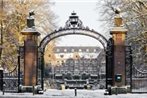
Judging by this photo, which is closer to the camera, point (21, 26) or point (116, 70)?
point (116, 70)

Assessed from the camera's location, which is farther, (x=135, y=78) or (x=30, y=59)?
(x=135, y=78)

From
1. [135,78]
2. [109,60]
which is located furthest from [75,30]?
[135,78]

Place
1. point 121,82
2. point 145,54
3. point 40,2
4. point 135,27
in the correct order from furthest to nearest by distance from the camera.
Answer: point 40,2, point 135,27, point 145,54, point 121,82

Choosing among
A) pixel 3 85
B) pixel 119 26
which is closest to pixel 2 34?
pixel 3 85

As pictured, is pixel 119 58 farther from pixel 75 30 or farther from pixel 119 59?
pixel 75 30

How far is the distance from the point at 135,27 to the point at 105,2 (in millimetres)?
5949

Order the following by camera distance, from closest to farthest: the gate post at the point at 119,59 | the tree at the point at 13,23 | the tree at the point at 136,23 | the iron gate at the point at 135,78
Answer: the gate post at the point at 119,59 < the iron gate at the point at 135,78 < the tree at the point at 136,23 < the tree at the point at 13,23

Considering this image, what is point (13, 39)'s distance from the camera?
45500 mm

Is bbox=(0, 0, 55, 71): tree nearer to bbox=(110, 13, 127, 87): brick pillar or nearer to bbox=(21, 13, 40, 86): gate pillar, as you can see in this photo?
bbox=(21, 13, 40, 86): gate pillar

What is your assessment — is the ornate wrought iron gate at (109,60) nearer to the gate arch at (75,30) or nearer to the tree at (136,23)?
the gate arch at (75,30)

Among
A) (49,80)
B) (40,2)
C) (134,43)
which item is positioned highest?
(40,2)

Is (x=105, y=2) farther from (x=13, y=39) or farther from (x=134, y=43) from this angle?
(x=13, y=39)

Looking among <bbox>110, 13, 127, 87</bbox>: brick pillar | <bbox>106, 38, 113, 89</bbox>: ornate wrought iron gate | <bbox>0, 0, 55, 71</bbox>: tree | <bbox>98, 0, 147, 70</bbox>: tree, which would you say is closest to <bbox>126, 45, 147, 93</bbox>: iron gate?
<bbox>110, 13, 127, 87</bbox>: brick pillar

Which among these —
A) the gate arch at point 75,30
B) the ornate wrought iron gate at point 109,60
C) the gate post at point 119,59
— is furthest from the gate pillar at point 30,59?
the gate post at point 119,59
